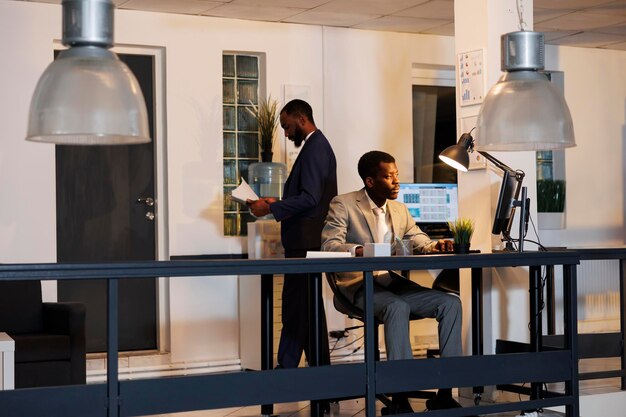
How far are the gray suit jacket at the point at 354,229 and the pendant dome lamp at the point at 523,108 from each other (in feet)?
6.38

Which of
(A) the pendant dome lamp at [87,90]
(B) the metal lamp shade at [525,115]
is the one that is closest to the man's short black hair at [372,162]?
(B) the metal lamp shade at [525,115]

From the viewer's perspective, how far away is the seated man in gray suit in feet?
17.5

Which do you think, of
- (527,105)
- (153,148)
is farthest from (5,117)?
(527,105)

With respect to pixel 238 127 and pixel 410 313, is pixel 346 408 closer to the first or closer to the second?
pixel 410 313

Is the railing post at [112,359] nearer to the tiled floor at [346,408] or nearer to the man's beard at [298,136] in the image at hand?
the tiled floor at [346,408]

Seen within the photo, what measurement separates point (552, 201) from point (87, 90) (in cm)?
698

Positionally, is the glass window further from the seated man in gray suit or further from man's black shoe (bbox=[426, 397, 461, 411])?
man's black shoe (bbox=[426, 397, 461, 411])

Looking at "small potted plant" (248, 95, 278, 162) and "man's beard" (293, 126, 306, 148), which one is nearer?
"man's beard" (293, 126, 306, 148)

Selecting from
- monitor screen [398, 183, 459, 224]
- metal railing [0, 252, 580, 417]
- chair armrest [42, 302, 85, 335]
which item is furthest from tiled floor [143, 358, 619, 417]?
monitor screen [398, 183, 459, 224]

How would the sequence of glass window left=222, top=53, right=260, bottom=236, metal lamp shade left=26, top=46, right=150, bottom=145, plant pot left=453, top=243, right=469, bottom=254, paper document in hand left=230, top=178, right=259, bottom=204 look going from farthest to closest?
glass window left=222, top=53, right=260, bottom=236
paper document in hand left=230, top=178, right=259, bottom=204
plant pot left=453, top=243, right=469, bottom=254
metal lamp shade left=26, top=46, right=150, bottom=145

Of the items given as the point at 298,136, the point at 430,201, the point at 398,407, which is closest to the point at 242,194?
the point at 298,136

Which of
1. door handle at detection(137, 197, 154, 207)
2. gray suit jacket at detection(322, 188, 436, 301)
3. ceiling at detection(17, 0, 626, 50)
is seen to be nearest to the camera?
gray suit jacket at detection(322, 188, 436, 301)

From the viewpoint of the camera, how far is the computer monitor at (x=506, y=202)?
17.7 feet

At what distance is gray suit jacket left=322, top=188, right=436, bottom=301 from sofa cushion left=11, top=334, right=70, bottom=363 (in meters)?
1.68
